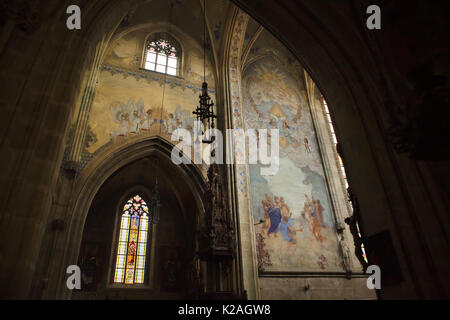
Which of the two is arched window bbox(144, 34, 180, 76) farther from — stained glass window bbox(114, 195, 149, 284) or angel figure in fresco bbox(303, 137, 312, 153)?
stained glass window bbox(114, 195, 149, 284)

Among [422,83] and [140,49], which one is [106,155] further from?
[422,83]

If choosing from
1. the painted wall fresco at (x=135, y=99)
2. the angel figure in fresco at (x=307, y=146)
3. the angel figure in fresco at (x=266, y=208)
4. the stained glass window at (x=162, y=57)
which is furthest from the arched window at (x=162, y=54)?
the angel figure in fresco at (x=266, y=208)

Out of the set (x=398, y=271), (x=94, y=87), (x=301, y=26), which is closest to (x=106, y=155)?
(x=94, y=87)

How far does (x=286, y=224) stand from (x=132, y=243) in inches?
285

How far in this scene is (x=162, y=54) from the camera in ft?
41.3

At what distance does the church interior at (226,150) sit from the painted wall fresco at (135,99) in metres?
0.06

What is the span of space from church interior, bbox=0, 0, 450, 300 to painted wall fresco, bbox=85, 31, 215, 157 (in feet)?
0.19

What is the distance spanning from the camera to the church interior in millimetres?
3283

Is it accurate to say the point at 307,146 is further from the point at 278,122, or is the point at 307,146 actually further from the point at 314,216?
the point at 314,216

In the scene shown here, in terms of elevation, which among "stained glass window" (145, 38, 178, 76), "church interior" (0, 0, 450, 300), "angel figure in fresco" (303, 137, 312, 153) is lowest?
"church interior" (0, 0, 450, 300)

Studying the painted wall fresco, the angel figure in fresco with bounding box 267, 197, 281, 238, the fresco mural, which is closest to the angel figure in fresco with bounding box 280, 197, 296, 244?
the fresco mural

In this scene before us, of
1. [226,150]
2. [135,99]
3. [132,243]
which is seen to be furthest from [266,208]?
[132,243]

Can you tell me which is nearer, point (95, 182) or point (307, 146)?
point (95, 182)

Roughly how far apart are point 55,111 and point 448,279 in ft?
16.3
